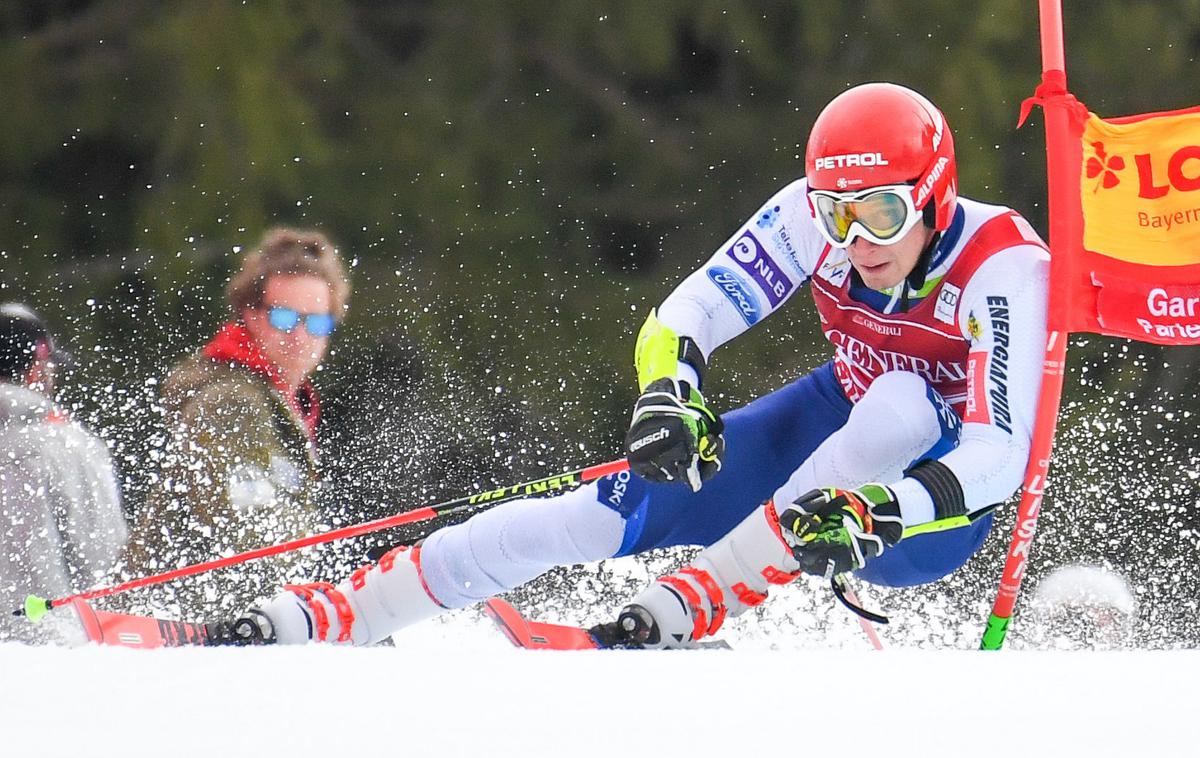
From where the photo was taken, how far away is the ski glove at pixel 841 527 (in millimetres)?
2260

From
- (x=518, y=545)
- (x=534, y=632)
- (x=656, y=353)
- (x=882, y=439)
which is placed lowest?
(x=534, y=632)

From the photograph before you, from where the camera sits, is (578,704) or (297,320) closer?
(578,704)

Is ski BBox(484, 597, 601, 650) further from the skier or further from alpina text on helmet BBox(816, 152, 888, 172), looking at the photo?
alpina text on helmet BBox(816, 152, 888, 172)

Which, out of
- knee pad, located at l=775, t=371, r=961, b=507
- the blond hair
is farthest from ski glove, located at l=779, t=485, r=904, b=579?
the blond hair

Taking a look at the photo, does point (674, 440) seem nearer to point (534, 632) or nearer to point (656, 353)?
point (656, 353)

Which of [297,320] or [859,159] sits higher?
[859,159]

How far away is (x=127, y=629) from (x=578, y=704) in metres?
1.31

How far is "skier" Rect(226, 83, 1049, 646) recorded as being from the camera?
7.91 feet

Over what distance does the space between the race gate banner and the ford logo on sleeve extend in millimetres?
592

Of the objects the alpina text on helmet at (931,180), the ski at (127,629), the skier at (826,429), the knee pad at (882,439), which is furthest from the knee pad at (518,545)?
the alpina text on helmet at (931,180)

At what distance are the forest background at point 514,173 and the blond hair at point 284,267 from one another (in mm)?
2148

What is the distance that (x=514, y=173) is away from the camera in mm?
8062

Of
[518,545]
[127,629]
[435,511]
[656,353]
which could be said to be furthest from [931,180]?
[127,629]

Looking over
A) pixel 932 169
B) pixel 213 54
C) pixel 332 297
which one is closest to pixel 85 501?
pixel 332 297
